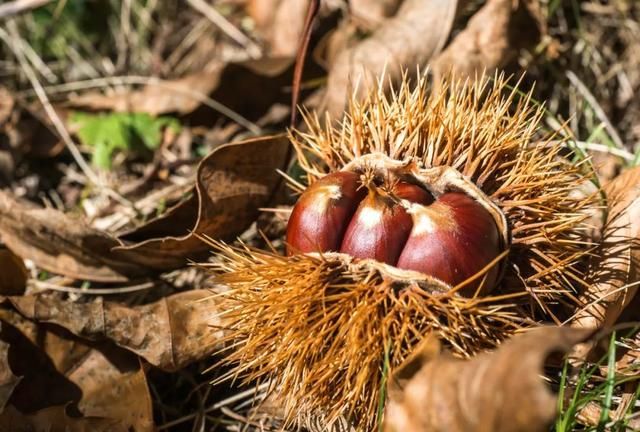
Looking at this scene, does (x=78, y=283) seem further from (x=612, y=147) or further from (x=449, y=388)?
(x=612, y=147)

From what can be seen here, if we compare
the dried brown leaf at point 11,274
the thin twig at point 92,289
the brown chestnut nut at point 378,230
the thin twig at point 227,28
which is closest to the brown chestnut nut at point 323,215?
the brown chestnut nut at point 378,230

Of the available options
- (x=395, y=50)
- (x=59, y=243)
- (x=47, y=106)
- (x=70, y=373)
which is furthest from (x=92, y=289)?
(x=395, y=50)

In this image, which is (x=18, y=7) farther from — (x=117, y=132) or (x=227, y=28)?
(x=227, y=28)

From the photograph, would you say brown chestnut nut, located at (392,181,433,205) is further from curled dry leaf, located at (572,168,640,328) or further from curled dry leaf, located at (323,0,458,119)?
curled dry leaf, located at (323,0,458,119)

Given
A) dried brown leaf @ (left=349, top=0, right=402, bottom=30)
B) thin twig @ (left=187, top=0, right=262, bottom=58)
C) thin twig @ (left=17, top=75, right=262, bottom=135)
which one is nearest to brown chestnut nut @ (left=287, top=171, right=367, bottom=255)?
thin twig @ (left=17, top=75, right=262, bottom=135)

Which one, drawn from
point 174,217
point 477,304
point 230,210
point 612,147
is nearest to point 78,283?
point 174,217
